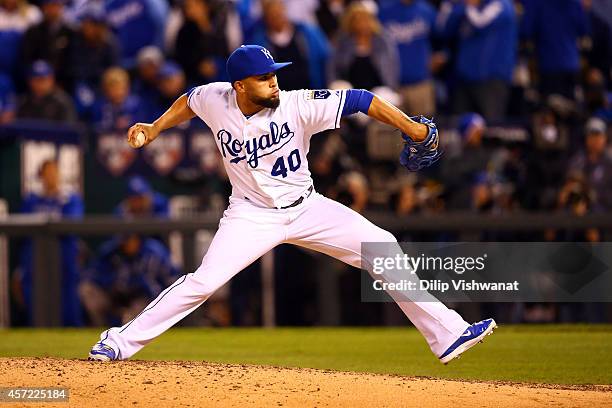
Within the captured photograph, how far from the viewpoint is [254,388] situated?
6.15 m

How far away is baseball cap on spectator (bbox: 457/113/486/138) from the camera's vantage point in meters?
10.9

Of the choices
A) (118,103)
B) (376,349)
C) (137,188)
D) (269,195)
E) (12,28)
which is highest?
(12,28)

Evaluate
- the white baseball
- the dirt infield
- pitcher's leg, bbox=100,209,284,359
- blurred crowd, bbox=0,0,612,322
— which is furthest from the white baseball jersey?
blurred crowd, bbox=0,0,612,322

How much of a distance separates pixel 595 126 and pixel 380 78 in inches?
88.6

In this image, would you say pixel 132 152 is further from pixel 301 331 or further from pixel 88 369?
pixel 88 369

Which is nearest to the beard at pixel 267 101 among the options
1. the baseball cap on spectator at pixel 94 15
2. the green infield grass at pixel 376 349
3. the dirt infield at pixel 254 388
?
the dirt infield at pixel 254 388

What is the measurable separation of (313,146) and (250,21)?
2017mm

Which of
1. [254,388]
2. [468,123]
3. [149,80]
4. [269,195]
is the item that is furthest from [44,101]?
[254,388]

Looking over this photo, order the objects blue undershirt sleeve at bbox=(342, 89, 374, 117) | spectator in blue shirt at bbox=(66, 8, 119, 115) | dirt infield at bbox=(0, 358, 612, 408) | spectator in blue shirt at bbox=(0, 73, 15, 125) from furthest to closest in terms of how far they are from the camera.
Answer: spectator in blue shirt at bbox=(66, 8, 119, 115) → spectator in blue shirt at bbox=(0, 73, 15, 125) → blue undershirt sleeve at bbox=(342, 89, 374, 117) → dirt infield at bbox=(0, 358, 612, 408)

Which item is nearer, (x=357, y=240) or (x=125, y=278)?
(x=357, y=240)

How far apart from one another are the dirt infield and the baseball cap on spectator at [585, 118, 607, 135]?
14.0 ft

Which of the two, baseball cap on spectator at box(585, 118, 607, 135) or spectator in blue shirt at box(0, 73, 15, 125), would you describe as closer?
baseball cap on spectator at box(585, 118, 607, 135)

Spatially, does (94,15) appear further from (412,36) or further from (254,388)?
(254,388)

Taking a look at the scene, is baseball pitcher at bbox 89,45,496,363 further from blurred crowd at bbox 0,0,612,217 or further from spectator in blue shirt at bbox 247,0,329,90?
spectator in blue shirt at bbox 247,0,329,90
